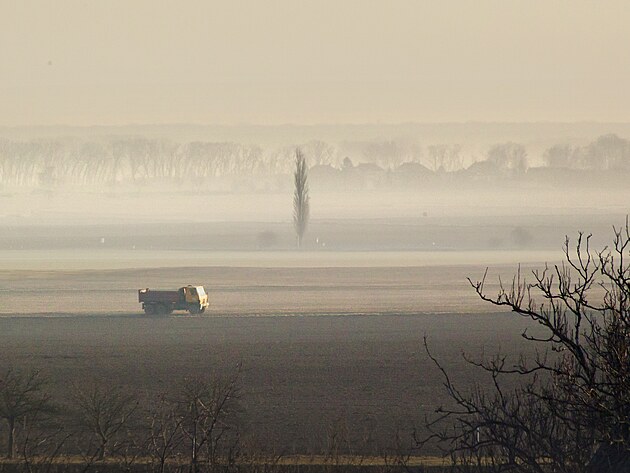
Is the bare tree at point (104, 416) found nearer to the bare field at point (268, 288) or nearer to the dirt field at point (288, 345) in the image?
the dirt field at point (288, 345)

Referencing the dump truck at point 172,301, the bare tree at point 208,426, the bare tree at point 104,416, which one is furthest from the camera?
the dump truck at point 172,301

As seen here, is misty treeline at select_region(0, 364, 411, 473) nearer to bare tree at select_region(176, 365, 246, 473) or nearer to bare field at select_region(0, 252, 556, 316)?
bare tree at select_region(176, 365, 246, 473)

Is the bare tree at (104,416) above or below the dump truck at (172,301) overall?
above

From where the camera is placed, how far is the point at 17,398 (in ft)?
105

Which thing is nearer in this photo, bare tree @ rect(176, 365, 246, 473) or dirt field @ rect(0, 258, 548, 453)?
bare tree @ rect(176, 365, 246, 473)

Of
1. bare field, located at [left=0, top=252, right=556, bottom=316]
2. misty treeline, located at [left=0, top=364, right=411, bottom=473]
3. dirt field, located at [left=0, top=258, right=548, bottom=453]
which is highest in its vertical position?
misty treeline, located at [left=0, top=364, right=411, bottom=473]

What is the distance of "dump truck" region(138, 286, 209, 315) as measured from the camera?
68688mm

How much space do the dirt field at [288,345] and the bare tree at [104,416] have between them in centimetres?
360

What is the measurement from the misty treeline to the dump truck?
26.5 meters

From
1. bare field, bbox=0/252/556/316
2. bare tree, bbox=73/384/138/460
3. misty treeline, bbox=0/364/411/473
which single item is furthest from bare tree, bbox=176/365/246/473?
bare field, bbox=0/252/556/316

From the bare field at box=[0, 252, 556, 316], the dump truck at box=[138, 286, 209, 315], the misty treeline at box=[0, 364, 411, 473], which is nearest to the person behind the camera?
the misty treeline at box=[0, 364, 411, 473]

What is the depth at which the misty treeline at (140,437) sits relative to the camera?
973 inches

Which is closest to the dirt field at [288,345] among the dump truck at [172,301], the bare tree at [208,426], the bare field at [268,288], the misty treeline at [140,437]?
the bare field at [268,288]

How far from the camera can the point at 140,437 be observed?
32.5m
